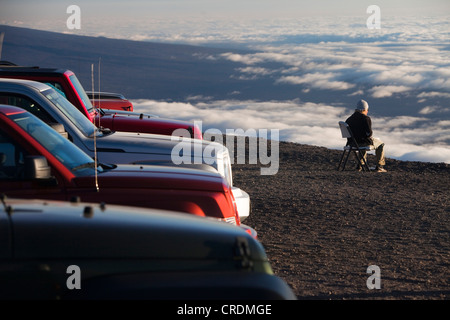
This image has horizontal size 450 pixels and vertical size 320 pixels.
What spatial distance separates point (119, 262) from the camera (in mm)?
3068

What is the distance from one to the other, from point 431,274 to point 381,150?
29.5 ft

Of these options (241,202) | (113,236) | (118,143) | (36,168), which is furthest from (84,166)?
(113,236)

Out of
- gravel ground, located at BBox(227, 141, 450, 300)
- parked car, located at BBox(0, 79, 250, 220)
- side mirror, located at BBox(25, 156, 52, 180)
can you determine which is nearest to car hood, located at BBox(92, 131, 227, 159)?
parked car, located at BBox(0, 79, 250, 220)

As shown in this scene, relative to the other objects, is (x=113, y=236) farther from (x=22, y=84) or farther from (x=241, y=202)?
(x=22, y=84)

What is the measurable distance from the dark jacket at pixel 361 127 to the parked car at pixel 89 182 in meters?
10.5

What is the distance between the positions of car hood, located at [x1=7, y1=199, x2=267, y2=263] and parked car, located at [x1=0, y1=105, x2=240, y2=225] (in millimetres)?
1437

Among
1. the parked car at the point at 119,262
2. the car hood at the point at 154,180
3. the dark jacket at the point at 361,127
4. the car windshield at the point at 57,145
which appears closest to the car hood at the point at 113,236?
the parked car at the point at 119,262

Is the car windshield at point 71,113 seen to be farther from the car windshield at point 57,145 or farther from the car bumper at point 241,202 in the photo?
the car windshield at point 57,145

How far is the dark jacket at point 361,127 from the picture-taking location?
50.8ft

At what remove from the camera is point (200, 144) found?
820cm

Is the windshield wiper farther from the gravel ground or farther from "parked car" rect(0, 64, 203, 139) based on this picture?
"parked car" rect(0, 64, 203, 139)

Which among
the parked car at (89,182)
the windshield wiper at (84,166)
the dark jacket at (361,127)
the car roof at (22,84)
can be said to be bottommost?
the parked car at (89,182)

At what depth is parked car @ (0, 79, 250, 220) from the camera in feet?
24.4
